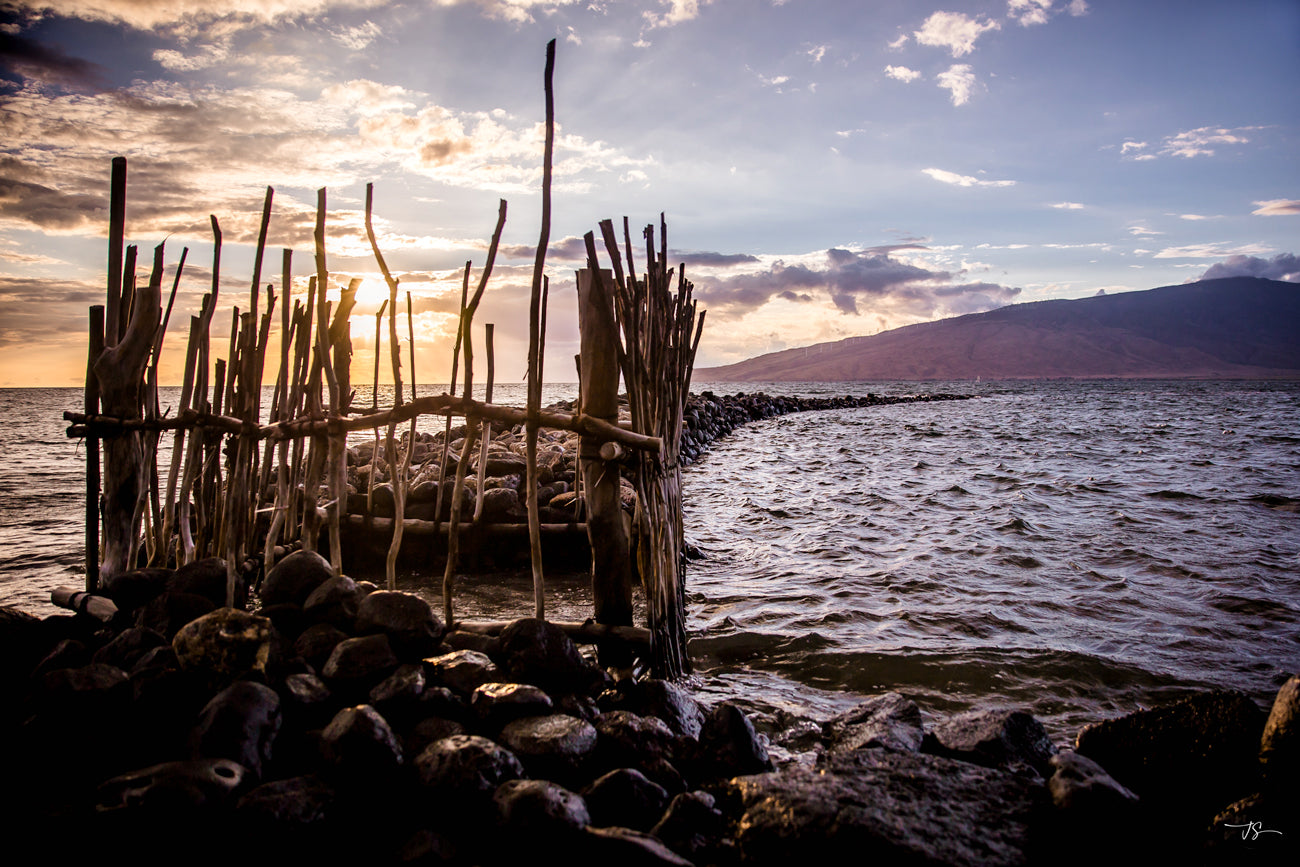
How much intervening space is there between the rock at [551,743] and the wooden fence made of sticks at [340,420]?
2.72 ft

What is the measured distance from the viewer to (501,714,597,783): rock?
2459 millimetres

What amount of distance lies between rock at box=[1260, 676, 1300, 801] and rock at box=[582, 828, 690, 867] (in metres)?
2.06

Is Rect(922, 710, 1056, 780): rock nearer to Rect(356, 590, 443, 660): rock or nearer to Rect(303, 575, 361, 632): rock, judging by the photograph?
Rect(356, 590, 443, 660): rock

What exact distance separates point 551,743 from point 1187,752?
2.49 m

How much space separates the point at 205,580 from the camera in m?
3.65

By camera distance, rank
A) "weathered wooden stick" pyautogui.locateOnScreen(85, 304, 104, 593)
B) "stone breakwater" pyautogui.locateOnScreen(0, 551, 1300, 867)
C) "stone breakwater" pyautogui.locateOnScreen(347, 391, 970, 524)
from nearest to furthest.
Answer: "stone breakwater" pyautogui.locateOnScreen(0, 551, 1300, 867) → "weathered wooden stick" pyautogui.locateOnScreen(85, 304, 104, 593) → "stone breakwater" pyautogui.locateOnScreen(347, 391, 970, 524)

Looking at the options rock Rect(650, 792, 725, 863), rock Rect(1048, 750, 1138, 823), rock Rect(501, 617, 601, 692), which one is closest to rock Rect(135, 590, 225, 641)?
rock Rect(501, 617, 601, 692)

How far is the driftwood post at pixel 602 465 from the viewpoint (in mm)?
3605

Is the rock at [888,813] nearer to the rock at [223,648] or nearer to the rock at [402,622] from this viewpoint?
the rock at [402,622]

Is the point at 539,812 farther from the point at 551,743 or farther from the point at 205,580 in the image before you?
the point at 205,580

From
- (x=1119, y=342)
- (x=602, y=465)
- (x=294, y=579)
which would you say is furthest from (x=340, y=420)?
(x=1119, y=342)

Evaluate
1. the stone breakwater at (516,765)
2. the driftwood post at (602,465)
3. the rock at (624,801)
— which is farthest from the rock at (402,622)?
the rock at (624,801)

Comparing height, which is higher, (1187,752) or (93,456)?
(93,456)

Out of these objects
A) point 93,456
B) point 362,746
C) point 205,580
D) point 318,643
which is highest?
point 93,456
